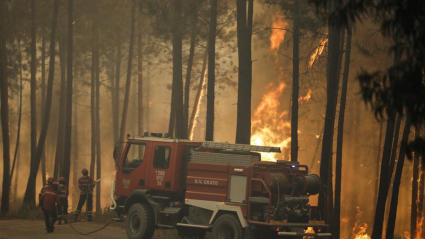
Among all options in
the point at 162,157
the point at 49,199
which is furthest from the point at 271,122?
the point at 162,157

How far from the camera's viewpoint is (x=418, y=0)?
7.77 m

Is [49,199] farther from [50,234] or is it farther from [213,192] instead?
[213,192]

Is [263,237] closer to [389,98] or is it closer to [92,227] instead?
[92,227]

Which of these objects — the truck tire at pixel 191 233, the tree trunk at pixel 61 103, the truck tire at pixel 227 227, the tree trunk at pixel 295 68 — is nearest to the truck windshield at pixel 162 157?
the truck tire at pixel 191 233

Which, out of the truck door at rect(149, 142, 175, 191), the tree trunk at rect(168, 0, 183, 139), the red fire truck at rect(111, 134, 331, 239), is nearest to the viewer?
the red fire truck at rect(111, 134, 331, 239)

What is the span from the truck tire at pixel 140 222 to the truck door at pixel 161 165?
2.07ft

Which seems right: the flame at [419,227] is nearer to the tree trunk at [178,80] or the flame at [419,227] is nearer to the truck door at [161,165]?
the tree trunk at [178,80]

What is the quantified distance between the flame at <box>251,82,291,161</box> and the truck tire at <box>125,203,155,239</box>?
22.6 meters

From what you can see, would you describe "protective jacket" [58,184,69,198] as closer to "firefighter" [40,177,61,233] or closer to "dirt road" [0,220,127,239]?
"dirt road" [0,220,127,239]

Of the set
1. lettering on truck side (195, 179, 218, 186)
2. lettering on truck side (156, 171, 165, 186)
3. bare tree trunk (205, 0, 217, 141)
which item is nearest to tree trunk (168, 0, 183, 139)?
bare tree trunk (205, 0, 217, 141)

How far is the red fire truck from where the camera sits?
51.2 feet

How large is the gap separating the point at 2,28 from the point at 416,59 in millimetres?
25405

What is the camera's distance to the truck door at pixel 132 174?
59.9 feet

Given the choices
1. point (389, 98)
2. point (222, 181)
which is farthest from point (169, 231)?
point (389, 98)
